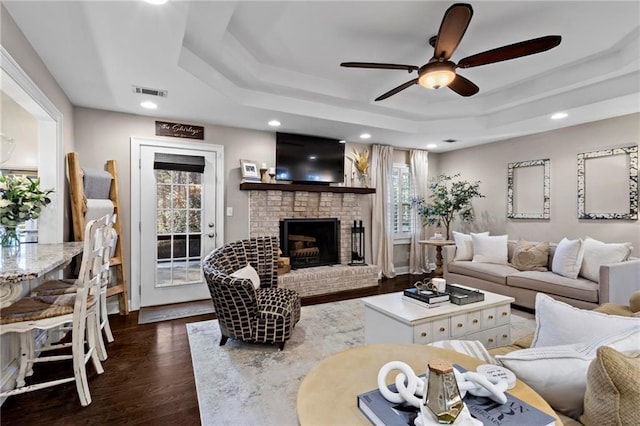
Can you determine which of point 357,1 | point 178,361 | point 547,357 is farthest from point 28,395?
point 357,1

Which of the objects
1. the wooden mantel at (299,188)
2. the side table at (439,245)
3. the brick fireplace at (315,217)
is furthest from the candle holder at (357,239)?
the side table at (439,245)

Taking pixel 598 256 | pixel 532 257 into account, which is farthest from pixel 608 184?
pixel 532 257

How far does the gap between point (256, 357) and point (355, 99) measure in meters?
3.20

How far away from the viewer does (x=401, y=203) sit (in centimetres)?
614

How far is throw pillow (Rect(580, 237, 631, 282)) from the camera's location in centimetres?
335

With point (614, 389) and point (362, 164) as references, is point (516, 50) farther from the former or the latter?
point (362, 164)

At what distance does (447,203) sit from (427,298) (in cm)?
359

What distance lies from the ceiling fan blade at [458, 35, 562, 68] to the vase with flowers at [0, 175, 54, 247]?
351 cm

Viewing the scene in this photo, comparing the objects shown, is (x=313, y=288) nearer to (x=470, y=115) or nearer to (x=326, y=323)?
(x=326, y=323)

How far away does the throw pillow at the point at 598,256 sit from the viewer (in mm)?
3352

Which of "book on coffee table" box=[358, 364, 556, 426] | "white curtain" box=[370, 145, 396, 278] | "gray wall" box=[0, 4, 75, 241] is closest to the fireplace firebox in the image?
"white curtain" box=[370, 145, 396, 278]

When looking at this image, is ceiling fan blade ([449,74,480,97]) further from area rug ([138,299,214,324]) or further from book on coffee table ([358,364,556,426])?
area rug ([138,299,214,324])

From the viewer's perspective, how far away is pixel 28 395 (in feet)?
7.00

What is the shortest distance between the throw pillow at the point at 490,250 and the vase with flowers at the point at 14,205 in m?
5.10
